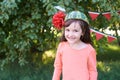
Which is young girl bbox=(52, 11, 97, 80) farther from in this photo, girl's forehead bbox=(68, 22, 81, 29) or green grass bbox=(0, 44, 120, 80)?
green grass bbox=(0, 44, 120, 80)

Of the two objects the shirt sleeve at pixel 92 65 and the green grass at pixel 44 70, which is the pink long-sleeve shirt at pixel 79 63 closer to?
the shirt sleeve at pixel 92 65

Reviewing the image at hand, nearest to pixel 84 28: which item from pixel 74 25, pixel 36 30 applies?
pixel 74 25

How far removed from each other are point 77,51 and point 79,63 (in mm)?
109

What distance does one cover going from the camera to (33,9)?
17.1 feet

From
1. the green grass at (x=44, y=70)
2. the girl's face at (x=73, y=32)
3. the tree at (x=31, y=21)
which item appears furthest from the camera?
the green grass at (x=44, y=70)

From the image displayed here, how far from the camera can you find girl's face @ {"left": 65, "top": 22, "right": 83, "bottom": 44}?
341 centimetres

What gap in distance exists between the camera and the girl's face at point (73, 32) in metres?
3.41

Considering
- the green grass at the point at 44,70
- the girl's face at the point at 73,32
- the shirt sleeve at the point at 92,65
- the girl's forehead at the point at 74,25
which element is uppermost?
the girl's forehead at the point at 74,25

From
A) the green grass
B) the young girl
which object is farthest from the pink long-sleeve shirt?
the green grass

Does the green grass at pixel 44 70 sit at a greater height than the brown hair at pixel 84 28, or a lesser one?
lesser

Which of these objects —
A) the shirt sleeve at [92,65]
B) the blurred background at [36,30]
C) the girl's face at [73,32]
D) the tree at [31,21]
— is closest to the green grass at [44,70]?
the blurred background at [36,30]

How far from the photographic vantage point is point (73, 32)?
342 centimetres

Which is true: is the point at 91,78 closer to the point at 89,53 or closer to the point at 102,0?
the point at 89,53

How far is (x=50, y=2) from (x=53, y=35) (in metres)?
1.12
